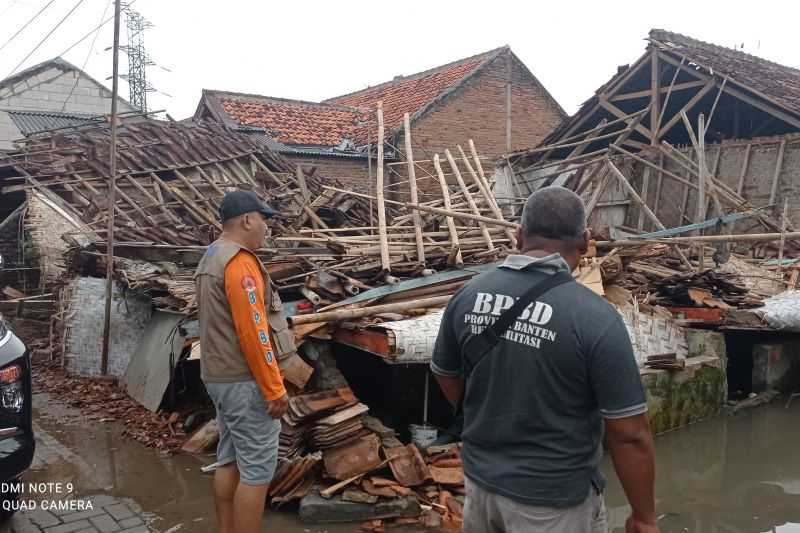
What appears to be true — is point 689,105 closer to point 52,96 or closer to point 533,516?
point 533,516

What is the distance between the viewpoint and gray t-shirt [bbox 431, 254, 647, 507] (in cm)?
188

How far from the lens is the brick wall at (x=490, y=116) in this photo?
17422 millimetres

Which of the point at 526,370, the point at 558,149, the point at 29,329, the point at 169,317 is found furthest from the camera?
the point at 558,149

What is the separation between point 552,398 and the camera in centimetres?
194

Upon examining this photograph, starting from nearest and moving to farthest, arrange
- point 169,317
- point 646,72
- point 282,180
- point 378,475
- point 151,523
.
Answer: point 151,523
point 378,475
point 169,317
point 282,180
point 646,72

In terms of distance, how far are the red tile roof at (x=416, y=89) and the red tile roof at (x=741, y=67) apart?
6414 millimetres

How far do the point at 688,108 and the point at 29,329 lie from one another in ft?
39.2

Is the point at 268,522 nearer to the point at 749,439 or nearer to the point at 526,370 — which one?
the point at 526,370

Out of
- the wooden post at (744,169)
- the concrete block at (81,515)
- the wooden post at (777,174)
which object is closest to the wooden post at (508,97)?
the wooden post at (744,169)

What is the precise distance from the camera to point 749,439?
6.34 m

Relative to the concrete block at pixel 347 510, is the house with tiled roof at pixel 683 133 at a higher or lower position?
higher

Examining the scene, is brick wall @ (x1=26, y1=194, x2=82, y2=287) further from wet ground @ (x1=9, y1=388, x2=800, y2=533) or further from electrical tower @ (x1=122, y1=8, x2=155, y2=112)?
electrical tower @ (x1=122, y1=8, x2=155, y2=112)

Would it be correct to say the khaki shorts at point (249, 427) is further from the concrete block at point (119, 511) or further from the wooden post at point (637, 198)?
the wooden post at point (637, 198)

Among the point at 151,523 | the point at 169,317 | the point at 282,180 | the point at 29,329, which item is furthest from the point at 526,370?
the point at 282,180
